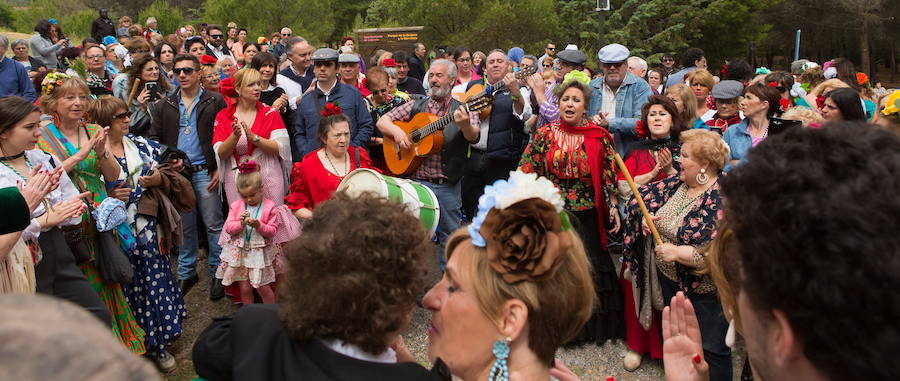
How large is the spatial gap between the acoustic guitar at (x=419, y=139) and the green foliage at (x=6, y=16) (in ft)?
108

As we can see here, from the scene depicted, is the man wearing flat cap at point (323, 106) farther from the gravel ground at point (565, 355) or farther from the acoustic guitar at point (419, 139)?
the gravel ground at point (565, 355)

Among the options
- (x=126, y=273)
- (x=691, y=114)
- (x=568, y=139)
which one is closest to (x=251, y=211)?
(x=126, y=273)

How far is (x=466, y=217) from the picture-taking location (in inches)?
267

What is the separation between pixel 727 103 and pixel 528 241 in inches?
212

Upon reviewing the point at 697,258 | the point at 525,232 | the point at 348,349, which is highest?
the point at 525,232

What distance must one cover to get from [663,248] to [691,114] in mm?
2159

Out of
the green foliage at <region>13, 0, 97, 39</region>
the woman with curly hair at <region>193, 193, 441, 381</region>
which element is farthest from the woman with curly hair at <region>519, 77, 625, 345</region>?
the green foliage at <region>13, 0, 97, 39</region>

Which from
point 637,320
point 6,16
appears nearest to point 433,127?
point 637,320

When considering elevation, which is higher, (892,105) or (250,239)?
(892,105)

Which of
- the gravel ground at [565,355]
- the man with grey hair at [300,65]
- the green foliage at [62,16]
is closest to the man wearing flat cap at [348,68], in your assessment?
the man with grey hair at [300,65]

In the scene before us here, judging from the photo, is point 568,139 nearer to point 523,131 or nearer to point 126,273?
point 523,131

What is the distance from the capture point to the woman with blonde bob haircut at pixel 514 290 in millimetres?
1842

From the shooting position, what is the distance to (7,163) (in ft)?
12.0

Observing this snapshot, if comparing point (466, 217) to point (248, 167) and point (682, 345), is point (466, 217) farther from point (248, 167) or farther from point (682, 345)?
point (682, 345)
